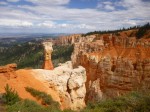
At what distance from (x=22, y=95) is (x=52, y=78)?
4654mm

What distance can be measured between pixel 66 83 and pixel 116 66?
14713mm

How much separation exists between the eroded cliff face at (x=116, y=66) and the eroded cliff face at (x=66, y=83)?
8094 millimetres

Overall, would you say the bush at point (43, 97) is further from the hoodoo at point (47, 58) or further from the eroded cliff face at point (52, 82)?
the hoodoo at point (47, 58)

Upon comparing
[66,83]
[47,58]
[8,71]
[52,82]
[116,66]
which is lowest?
[116,66]

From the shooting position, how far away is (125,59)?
130 ft

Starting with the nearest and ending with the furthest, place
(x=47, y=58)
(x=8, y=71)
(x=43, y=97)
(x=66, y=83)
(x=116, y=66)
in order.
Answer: (x=43, y=97) → (x=8, y=71) → (x=66, y=83) → (x=47, y=58) → (x=116, y=66)

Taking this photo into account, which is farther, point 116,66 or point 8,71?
point 116,66

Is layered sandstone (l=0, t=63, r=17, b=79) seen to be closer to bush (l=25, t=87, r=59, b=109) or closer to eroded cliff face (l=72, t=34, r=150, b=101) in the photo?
bush (l=25, t=87, r=59, b=109)

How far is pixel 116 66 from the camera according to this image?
39.8 m

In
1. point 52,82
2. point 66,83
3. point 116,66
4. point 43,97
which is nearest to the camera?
point 43,97

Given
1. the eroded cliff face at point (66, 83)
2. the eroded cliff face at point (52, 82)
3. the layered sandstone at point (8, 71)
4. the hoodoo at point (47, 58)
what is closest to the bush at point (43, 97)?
the eroded cliff face at point (52, 82)

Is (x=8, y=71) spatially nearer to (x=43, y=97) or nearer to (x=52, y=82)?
(x=43, y=97)

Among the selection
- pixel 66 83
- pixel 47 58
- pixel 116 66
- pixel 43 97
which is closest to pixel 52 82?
pixel 66 83

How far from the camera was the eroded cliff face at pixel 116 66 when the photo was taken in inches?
1459
